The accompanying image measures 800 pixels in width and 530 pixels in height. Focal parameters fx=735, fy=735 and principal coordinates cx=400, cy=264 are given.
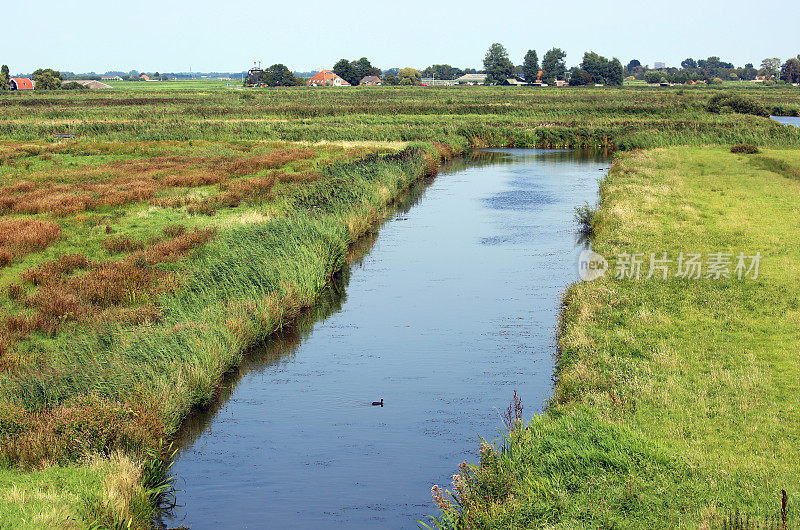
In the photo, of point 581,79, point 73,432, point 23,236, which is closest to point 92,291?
point 23,236

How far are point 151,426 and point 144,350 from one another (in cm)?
265

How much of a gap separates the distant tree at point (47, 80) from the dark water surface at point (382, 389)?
166 metres

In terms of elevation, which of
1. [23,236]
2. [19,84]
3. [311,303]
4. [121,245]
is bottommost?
[311,303]

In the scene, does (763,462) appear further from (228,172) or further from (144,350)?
(228,172)

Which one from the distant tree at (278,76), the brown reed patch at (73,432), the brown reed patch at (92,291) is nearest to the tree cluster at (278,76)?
the distant tree at (278,76)

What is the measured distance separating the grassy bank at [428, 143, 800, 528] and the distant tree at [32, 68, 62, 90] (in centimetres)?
17567

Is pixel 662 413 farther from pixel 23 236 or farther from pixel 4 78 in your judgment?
pixel 4 78

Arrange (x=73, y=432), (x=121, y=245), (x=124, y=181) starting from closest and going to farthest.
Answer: (x=73, y=432) → (x=121, y=245) → (x=124, y=181)

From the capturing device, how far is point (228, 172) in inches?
1629

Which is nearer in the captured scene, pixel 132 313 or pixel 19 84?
pixel 132 313

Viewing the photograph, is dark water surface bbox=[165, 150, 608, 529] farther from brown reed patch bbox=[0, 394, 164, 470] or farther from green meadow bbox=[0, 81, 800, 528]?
brown reed patch bbox=[0, 394, 164, 470]

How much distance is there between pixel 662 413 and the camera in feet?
37.8

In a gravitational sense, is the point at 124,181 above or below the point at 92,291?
above

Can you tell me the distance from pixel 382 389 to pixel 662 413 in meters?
6.10
